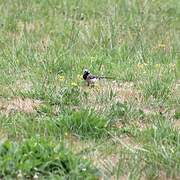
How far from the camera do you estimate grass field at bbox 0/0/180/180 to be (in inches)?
145

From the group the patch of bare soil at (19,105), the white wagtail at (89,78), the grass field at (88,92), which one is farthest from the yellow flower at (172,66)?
the patch of bare soil at (19,105)

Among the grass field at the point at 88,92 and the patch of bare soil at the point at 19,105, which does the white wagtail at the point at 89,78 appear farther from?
the patch of bare soil at the point at 19,105

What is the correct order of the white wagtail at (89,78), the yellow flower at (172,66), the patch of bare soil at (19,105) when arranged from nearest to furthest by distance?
the patch of bare soil at (19,105) < the white wagtail at (89,78) < the yellow flower at (172,66)

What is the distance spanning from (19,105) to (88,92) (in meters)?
0.67

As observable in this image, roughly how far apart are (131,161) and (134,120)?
84cm

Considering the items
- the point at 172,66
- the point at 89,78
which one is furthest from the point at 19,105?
the point at 172,66

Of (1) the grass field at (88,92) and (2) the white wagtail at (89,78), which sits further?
(2) the white wagtail at (89,78)

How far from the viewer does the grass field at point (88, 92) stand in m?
3.68

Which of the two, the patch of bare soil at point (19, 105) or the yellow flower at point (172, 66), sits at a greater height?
the patch of bare soil at point (19, 105)

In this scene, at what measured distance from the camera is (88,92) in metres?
5.09

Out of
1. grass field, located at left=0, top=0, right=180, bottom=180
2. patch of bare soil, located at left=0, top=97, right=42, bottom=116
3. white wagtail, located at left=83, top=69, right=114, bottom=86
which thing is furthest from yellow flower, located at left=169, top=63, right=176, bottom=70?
patch of bare soil, located at left=0, top=97, right=42, bottom=116

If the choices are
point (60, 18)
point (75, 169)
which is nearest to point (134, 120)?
point (75, 169)

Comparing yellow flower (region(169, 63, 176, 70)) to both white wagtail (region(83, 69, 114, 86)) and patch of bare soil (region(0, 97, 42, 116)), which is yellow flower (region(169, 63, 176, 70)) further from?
patch of bare soil (region(0, 97, 42, 116))

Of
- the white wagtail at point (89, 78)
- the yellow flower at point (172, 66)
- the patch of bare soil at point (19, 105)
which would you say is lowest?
the yellow flower at point (172, 66)
